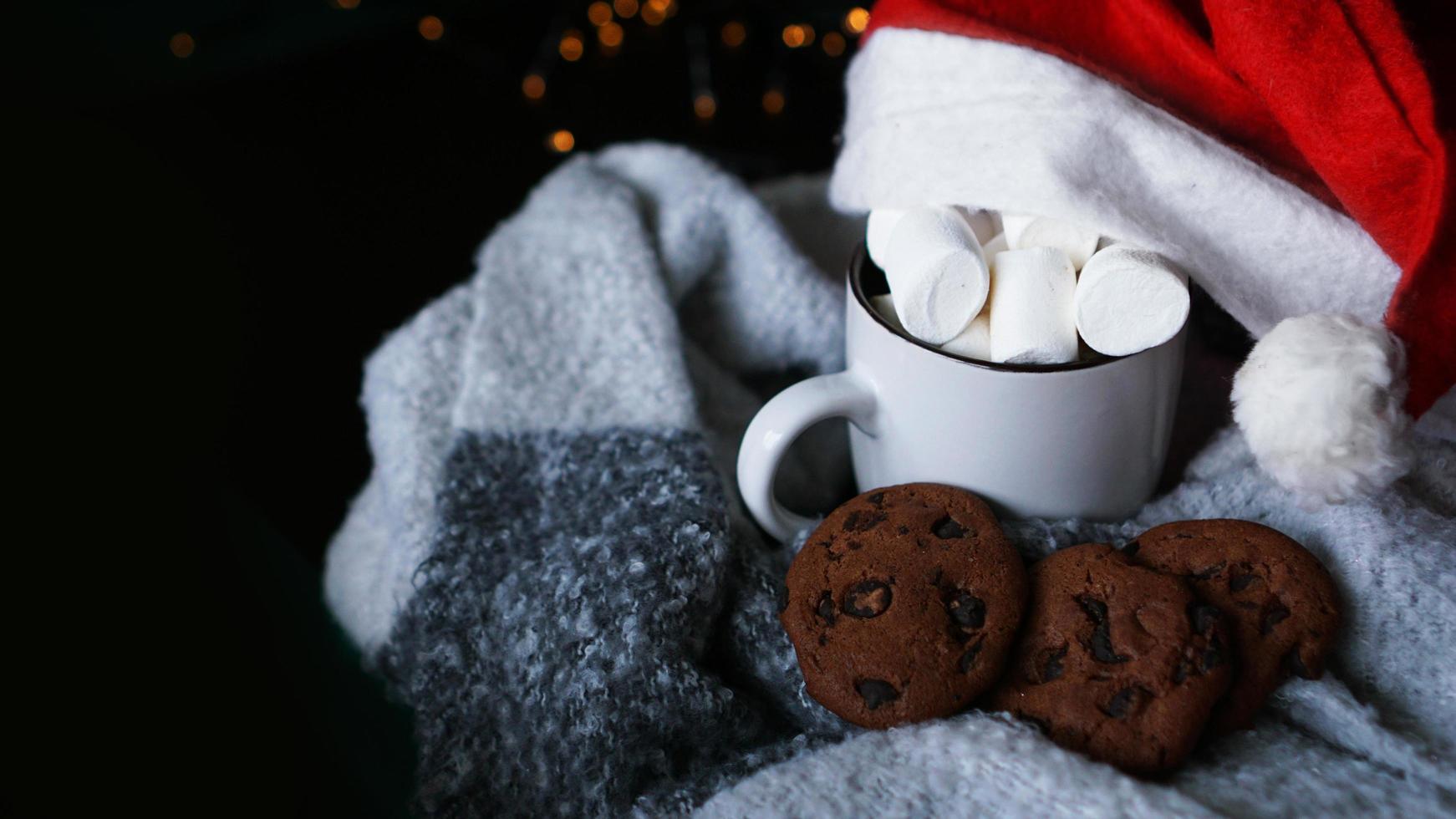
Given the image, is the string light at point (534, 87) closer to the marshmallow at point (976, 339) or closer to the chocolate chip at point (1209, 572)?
the marshmallow at point (976, 339)

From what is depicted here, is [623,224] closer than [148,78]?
Yes

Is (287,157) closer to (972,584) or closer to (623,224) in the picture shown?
(623,224)

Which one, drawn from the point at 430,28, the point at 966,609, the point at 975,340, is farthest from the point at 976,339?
the point at 430,28

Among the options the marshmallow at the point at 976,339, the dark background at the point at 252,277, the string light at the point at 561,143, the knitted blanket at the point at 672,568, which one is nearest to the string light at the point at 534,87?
the dark background at the point at 252,277

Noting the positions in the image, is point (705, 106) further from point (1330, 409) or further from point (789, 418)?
point (1330, 409)

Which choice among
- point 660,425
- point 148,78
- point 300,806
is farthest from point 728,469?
point 148,78

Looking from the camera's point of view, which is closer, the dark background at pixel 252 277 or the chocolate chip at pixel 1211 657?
the chocolate chip at pixel 1211 657
